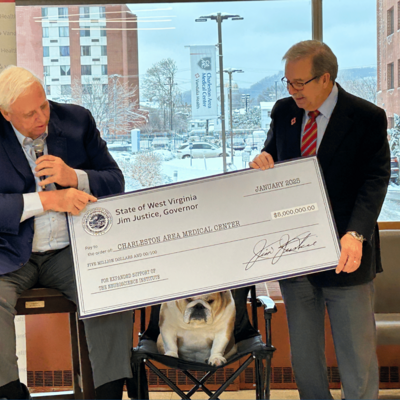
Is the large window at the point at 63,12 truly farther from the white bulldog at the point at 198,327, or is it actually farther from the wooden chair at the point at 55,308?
the white bulldog at the point at 198,327

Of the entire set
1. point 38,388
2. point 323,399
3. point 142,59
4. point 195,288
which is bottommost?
point 38,388

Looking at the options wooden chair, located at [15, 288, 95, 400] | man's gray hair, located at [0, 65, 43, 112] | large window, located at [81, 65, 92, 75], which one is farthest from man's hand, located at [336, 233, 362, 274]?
large window, located at [81, 65, 92, 75]

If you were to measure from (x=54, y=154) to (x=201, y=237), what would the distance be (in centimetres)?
83

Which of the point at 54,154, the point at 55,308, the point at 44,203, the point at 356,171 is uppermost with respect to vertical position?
the point at 54,154

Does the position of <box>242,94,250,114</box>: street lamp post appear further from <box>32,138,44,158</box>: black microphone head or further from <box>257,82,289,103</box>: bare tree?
<box>32,138,44,158</box>: black microphone head

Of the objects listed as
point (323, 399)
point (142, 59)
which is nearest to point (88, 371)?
point (323, 399)

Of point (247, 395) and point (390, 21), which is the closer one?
point (247, 395)

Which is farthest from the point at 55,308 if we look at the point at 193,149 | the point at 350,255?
the point at 193,149

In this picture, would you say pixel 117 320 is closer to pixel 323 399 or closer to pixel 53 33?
pixel 323 399

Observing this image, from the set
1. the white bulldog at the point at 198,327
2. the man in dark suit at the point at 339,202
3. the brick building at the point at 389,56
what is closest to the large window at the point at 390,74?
the brick building at the point at 389,56

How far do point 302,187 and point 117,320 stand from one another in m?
1.10

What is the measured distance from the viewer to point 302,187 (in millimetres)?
2494

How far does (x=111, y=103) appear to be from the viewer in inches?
158

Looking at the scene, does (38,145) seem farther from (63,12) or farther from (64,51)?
(63,12)
